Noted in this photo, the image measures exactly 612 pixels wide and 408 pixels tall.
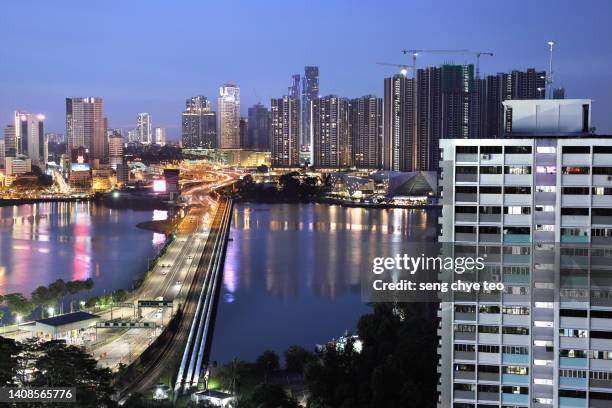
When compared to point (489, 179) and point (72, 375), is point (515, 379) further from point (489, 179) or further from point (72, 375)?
point (72, 375)

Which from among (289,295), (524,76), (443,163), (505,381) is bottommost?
(289,295)

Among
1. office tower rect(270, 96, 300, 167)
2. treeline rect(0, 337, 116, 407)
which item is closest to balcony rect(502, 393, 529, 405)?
treeline rect(0, 337, 116, 407)

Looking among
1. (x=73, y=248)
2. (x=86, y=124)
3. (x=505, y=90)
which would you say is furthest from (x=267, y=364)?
(x=86, y=124)

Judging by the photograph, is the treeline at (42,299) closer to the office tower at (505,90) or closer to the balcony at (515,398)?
the balcony at (515,398)

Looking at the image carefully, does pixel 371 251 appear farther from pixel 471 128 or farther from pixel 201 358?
pixel 471 128

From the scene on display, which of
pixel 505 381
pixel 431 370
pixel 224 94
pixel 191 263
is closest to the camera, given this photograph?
pixel 505 381

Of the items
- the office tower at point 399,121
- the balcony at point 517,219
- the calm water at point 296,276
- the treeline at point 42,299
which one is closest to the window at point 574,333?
the balcony at point 517,219

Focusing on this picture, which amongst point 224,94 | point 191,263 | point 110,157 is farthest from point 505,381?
point 224,94

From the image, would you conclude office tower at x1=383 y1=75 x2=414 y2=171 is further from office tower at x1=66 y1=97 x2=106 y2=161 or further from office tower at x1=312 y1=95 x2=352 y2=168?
office tower at x1=66 y1=97 x2=106 y2=161
